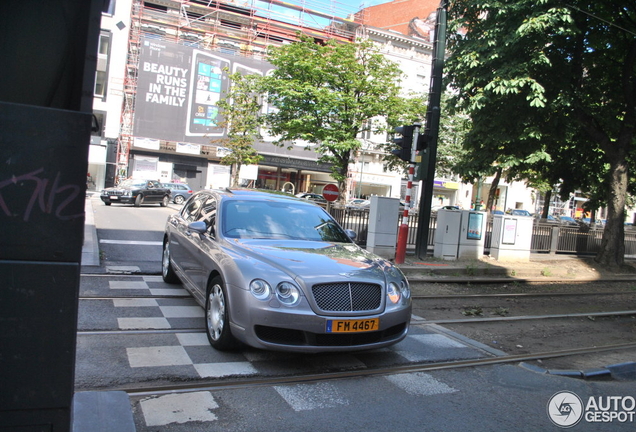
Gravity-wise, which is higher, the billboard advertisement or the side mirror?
the billboard advertisement

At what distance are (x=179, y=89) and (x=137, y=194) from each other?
2003 centimetres

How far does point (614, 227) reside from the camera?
1583 centimetres

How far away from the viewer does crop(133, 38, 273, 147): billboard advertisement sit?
42925 mm

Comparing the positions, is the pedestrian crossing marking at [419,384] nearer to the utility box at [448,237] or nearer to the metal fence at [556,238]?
the utility box at [448,237]

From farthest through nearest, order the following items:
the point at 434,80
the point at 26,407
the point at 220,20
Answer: the point at 220,20, the point at 434,80, the point at 26,407

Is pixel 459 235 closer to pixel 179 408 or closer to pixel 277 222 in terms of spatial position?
pixel 277 222

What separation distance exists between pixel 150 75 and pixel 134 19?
18.5 feet

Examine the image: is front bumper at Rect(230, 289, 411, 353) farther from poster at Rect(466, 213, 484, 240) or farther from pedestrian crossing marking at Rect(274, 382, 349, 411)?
poster at Rect(466, 213, 484, 240)

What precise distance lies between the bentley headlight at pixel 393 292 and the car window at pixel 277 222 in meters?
1.21

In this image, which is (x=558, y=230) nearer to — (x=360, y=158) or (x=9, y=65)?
(x=9, y=65)

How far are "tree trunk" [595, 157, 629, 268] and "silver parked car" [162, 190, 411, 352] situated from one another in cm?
1278

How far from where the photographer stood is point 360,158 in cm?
5250

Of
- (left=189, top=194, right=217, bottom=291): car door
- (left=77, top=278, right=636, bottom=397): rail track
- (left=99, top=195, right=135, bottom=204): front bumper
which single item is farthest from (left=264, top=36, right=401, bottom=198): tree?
(left=189, top=194, right=217, bottom=291): car door

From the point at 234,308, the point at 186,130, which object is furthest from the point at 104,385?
the point at 186,130
